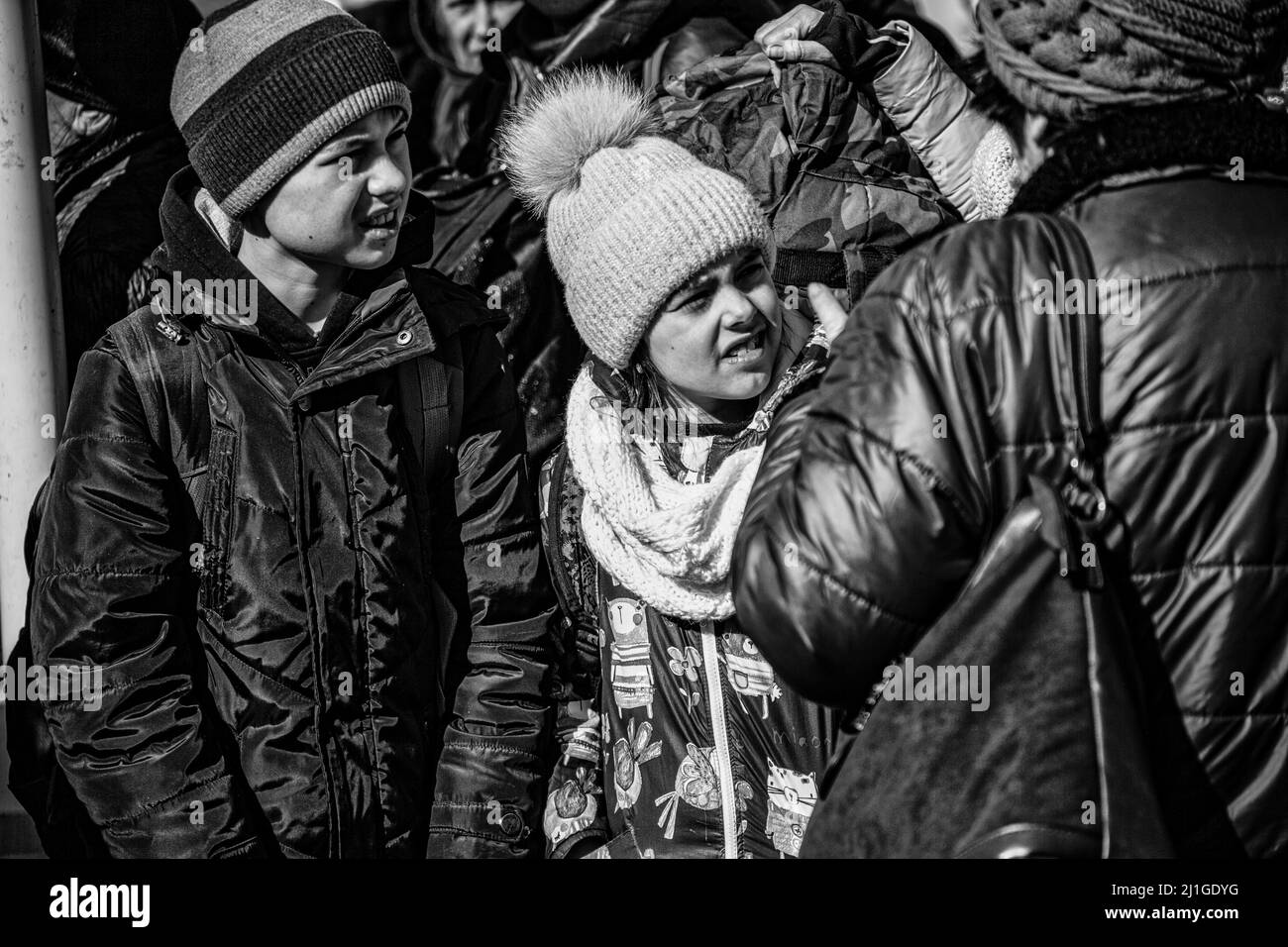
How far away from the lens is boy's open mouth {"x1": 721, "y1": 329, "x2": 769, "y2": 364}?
235 cm

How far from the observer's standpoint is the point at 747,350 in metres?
2.36

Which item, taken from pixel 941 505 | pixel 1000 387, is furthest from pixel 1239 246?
pixel 941 505

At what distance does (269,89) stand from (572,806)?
1.44 m

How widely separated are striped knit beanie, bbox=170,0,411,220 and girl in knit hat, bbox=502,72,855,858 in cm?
36

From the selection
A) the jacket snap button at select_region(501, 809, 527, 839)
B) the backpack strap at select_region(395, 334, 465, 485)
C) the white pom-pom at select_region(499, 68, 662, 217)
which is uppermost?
the white pom-pom at select_region(499, 68, 662, 217)

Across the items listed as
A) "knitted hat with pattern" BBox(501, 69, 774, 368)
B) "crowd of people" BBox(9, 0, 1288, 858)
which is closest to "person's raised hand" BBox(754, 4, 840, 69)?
"crowd of people" BBox(9, 0, 1288, 858)

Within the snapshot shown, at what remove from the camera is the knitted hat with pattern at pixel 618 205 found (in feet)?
7.76

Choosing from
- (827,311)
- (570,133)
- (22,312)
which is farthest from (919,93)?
(22,312)

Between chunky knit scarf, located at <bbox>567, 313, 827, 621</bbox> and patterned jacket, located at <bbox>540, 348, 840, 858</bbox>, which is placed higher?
chunky knit scarf, located at <bbox>567, 313, 827, 621</bbox>

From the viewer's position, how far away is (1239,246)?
4.92 ft

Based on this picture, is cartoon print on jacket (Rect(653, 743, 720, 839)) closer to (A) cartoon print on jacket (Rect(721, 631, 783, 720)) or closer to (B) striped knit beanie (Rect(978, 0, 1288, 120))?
(A) cartoon print on jacket (Rect(721, 631, 783, 720))

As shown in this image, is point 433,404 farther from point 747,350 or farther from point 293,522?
point 747,350

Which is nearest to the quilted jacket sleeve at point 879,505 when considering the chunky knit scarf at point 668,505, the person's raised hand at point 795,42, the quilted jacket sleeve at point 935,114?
the chunky knit scarf at point 668,505
